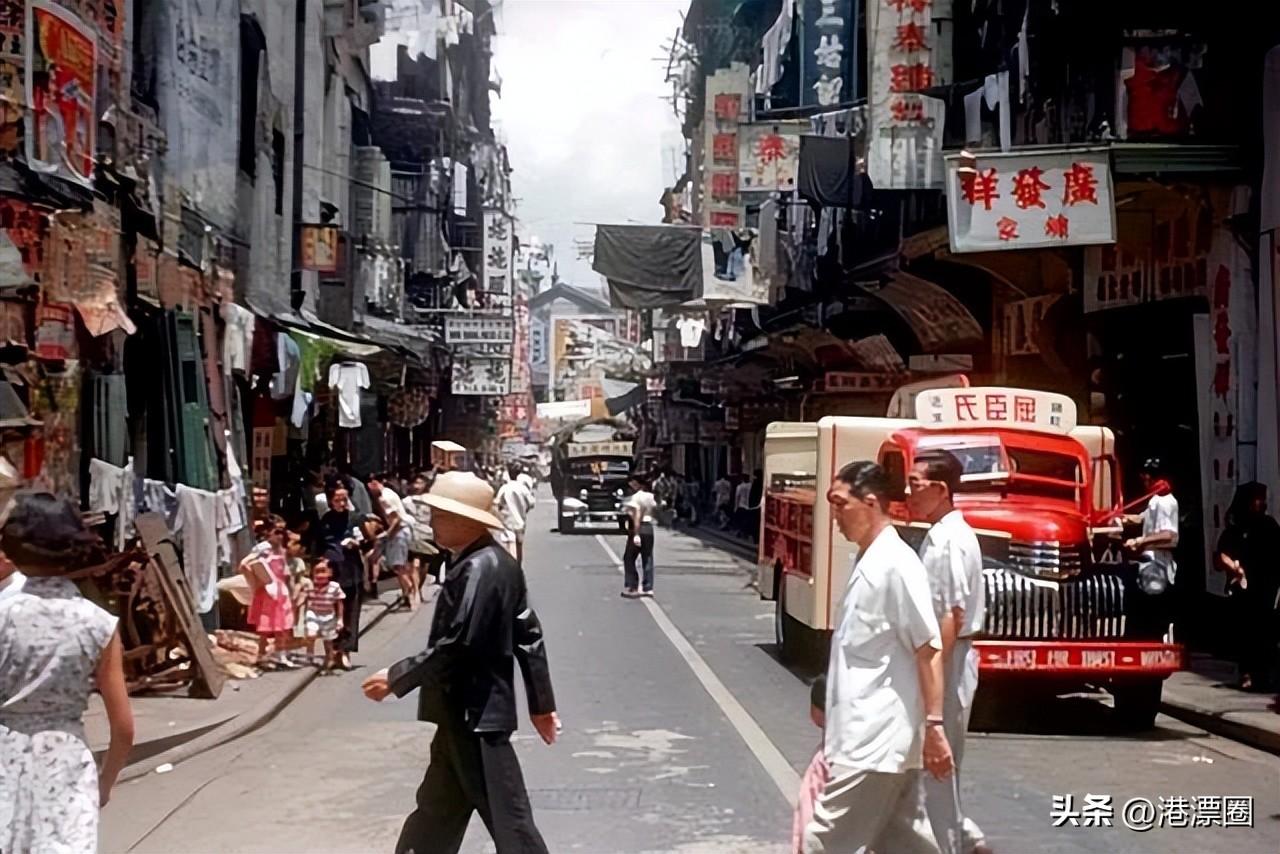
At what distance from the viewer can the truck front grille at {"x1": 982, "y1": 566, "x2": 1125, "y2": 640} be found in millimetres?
12664

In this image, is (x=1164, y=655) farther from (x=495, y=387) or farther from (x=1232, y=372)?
(x=495, y=387)

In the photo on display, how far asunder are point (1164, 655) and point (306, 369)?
41.4 feet

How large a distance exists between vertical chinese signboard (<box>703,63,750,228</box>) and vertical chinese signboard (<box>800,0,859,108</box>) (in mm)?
7709

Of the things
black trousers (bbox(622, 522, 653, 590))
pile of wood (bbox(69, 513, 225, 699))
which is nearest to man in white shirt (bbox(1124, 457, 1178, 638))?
pile of wood (bbox(69, 513, 225, 699))

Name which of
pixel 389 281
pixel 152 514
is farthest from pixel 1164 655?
pixel 389 281

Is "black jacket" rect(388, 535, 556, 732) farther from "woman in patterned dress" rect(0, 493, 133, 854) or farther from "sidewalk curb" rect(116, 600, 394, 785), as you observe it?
"sidewalk curb" rect(116, 600, 394, 785)

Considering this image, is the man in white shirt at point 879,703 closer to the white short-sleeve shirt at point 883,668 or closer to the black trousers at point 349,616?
the white short-sleeve shirt at point 883,668

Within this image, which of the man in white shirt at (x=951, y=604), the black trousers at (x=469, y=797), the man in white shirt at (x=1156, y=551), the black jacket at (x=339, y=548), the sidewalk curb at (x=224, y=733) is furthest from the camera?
the black jacket at (x=339, y=548)

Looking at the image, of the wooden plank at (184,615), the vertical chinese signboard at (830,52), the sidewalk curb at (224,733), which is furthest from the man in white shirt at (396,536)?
the vertical chinese signboard at (830,52)

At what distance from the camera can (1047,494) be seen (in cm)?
1426

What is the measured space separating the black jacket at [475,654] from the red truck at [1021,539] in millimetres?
4841

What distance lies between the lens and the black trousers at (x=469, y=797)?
6473mm

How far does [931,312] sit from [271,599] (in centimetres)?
1557

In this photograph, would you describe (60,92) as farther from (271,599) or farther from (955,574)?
(955,574)
